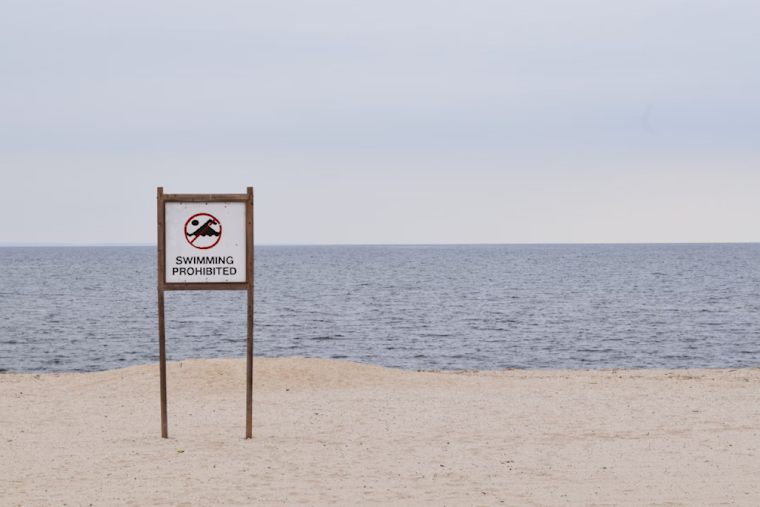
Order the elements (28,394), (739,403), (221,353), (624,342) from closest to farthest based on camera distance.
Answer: (739,403) → (28,394) → (221,353) → (624,342)

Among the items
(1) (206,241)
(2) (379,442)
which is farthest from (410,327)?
(1) (206,241)

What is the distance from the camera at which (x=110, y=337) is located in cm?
3684

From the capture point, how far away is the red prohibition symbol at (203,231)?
10.6m

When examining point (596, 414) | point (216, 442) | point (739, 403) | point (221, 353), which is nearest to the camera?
point (216, 442)

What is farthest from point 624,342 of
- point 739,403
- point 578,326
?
point 739,403

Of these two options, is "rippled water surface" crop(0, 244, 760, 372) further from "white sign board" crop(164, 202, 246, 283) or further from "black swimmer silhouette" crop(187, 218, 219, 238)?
"black swimmer silhouette" crop(187, 218, 219, 238)

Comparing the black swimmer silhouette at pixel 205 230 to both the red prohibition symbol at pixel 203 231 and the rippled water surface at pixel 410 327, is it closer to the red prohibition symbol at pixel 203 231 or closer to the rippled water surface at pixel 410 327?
the red prohibition symbol at pixel 203 231

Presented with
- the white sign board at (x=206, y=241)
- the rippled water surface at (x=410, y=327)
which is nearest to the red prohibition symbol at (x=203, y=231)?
the white sign board at (x=206, y=241)

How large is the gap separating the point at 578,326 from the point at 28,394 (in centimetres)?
3011

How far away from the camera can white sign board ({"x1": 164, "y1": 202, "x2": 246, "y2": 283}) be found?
1058cm

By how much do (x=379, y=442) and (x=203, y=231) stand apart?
3849mm

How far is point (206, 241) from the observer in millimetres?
10625

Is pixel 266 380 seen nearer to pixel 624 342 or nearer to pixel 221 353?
pixel 221 353

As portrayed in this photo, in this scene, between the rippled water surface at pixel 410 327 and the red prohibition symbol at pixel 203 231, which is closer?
the red prohibition symbol at pixel 203 231
